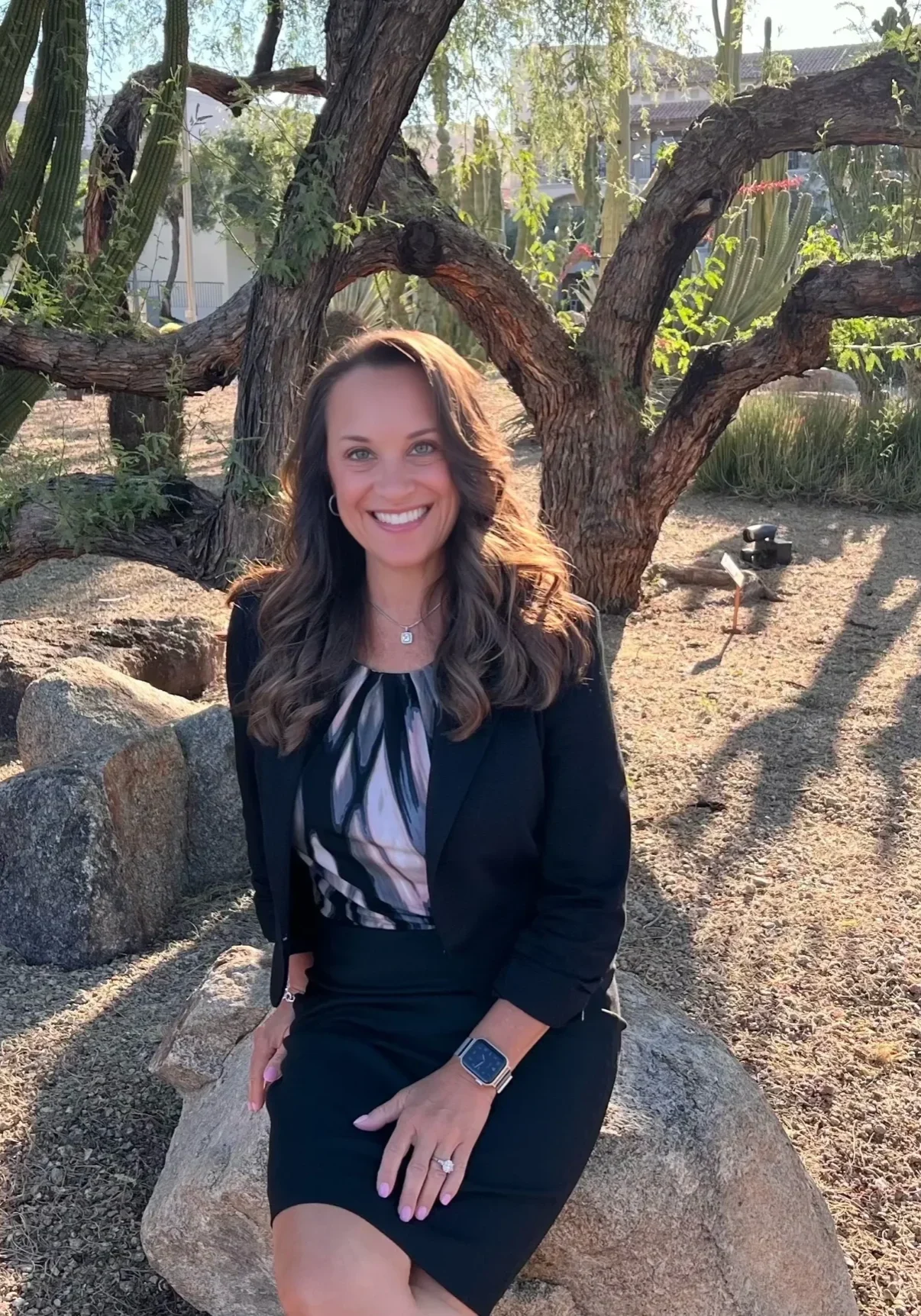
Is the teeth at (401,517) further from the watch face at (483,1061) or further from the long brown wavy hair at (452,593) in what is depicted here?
the watch face at (483,1061)

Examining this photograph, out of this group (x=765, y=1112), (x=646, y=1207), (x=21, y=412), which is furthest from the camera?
(x=21, y=412)

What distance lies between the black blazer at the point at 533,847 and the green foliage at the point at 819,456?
739cm

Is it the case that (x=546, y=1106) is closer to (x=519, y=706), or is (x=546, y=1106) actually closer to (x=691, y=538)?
(x=519, y=706)

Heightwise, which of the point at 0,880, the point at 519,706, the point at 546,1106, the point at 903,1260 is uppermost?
the point at 519,706

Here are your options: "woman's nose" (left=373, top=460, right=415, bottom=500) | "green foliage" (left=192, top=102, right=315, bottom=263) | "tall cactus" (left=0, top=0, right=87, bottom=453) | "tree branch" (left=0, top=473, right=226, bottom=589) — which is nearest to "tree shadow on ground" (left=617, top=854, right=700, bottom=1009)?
"woman's nose" (left=373, top=460, right=415, bottom=500)

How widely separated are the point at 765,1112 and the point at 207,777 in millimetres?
2046

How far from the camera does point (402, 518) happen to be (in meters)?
→ 1.86

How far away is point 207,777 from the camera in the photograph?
362 centimetres

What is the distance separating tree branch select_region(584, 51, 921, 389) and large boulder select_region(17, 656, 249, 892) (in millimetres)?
2855

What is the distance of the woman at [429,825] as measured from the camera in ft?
5.43

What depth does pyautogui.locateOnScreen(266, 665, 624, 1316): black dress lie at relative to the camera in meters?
1.58

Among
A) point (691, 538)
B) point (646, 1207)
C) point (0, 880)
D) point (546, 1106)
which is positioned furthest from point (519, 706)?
point (691, 538)

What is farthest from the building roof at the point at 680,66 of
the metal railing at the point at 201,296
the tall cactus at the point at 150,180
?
the metal railing at the point at 201,296

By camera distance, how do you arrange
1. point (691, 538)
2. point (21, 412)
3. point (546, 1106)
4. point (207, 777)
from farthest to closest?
point (691, 538), point (21, 412), point (207, 777), point (546, 1106)
